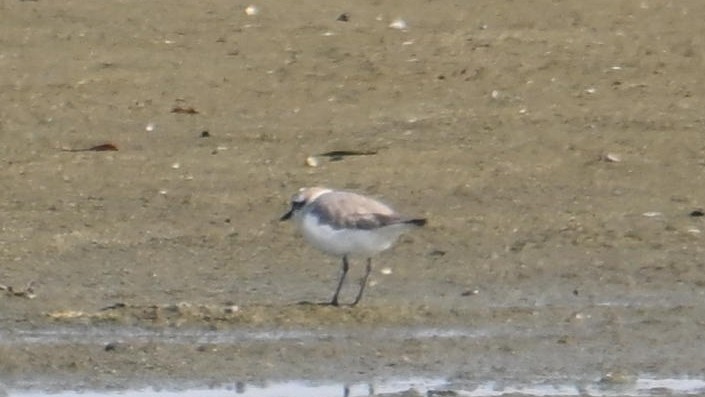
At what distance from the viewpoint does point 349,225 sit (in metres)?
9.83

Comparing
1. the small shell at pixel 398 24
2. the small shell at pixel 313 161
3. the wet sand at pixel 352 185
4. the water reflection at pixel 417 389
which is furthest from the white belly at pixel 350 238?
the small shell at pixel 398 24

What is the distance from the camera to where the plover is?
32.2ft

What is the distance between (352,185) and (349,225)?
264 centimetres

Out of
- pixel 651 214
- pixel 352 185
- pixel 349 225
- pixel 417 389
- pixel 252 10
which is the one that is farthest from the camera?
pixel 252 10

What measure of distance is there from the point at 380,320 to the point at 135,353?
1.09 m

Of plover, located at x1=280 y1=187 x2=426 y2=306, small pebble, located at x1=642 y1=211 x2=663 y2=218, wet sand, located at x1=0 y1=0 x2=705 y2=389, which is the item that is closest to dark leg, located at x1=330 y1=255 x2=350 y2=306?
plover, located at x1=280 y1=187 x2=426 y2=306

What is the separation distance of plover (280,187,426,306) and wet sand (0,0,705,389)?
0.89 ft

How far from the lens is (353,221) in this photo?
9.84 meters

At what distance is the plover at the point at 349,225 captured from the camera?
983 centimetres

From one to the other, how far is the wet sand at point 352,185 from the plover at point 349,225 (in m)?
0.27

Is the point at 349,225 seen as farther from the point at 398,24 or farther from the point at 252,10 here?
the point at 252,10

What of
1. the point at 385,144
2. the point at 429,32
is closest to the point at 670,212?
the point at 385,144

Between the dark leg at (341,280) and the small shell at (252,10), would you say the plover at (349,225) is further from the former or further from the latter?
the small shell at (252,10)

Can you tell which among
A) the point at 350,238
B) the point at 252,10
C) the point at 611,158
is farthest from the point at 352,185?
the point at 252,10
